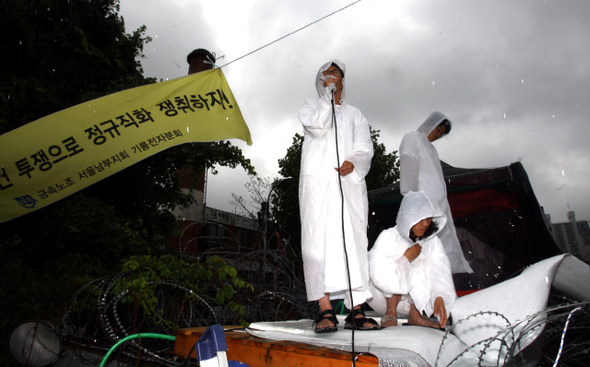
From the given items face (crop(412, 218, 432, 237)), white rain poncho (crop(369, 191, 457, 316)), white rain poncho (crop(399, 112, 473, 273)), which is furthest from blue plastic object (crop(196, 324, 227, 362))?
white rain poncho (crop(399, 112, 473, 273))

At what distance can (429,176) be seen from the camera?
11.6ft

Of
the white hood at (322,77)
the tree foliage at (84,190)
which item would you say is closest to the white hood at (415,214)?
the white hood at (322,77)

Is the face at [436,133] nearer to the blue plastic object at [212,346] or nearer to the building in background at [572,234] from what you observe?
the building in background at [572,234]

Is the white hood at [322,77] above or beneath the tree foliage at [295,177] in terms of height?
beneath

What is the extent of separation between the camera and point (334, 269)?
7.03 feet

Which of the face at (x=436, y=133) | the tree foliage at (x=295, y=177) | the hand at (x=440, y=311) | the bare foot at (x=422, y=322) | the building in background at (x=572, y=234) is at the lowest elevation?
the bare foot at (x=422, y=322)

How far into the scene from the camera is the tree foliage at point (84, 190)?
14.3 feet

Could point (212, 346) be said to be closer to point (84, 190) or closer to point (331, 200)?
point (331, 200)

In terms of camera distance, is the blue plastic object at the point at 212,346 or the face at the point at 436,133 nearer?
the blue plastic object at the point at 212,346

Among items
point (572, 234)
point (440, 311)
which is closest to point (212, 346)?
point (440, 311)

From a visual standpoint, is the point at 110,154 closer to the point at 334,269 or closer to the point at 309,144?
the point at 309,144

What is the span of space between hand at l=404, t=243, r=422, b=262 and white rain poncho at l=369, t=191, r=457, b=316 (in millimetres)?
24

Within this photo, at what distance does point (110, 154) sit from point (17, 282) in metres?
1.67

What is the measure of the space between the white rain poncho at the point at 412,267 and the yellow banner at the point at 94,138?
3.02 m
